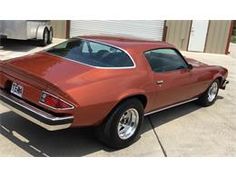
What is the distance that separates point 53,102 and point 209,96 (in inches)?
161

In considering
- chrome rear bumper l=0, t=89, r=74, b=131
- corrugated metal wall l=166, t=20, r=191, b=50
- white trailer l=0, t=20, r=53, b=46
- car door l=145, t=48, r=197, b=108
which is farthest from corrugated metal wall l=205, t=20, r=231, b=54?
chrome rear bumper l=0, t=89, r=74, b=131

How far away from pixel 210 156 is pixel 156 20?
12842 millimetres

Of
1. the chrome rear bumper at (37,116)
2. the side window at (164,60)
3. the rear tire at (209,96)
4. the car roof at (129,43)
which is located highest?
the car roof at (129,43)

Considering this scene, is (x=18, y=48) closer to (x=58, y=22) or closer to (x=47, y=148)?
(x=58, y=22)

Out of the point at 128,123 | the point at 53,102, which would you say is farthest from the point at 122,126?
the point at 53,102

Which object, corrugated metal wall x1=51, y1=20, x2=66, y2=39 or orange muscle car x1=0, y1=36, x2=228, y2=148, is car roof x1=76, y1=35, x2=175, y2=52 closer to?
orange muscle car x1=0, y1=36, x2=228, y2=148

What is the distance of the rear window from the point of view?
4.67 m

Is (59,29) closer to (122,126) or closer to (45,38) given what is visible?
(45,38)

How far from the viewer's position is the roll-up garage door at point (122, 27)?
669 inches

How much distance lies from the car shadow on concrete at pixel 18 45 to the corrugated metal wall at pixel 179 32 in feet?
22.7

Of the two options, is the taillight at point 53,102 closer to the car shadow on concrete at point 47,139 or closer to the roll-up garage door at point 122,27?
the car shadow on concrete at point 47,139

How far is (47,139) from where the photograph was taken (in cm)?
463

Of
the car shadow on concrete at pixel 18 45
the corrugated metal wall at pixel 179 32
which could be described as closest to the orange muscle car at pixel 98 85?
the car shadow on concrete at pixel 18 45

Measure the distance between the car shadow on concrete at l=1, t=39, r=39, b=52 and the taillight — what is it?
7.84m
